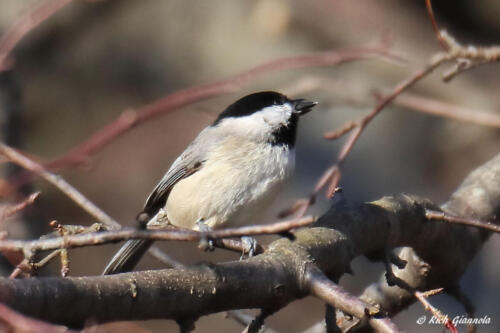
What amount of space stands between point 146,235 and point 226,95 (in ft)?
17.4

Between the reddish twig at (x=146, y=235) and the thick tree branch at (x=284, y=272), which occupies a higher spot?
the reddish twig at (x=146, y=235)

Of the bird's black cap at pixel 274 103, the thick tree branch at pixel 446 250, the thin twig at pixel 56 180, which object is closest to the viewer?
the thin twig at pixel 56 180

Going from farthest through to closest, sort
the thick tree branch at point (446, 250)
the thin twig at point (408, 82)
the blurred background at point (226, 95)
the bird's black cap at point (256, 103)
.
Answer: the blurred background at point (226, 95) → the bird's black cap at point (256, 103) → the thick tree branch at point (446, 250) → the thin twig at point (408, 82)

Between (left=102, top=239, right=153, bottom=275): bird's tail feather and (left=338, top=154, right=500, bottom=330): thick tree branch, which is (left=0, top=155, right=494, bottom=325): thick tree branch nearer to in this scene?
(left=338, top=154, right=500, bottom=330): thick tree branch

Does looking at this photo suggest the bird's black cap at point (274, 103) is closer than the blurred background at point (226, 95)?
Yes

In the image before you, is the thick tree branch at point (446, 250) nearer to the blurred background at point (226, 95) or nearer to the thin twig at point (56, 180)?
the thin twig at point (56, 180)

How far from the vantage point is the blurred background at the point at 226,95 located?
6.15 meters

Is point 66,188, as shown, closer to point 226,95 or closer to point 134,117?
point 134,117

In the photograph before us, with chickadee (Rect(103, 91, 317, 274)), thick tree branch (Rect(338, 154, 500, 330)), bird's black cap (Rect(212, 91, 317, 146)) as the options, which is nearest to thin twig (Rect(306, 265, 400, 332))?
thick tree branch (Rect(338, 154, 500, 330))

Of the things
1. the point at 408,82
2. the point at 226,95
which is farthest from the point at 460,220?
the point at 226,95

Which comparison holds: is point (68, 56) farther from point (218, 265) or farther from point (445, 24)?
point (218, 265)

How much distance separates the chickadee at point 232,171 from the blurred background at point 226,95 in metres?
2.30

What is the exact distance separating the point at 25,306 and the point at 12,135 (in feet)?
7.19

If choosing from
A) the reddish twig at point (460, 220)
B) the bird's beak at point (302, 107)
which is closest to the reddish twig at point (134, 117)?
the reddish twig at point (460, 220)
